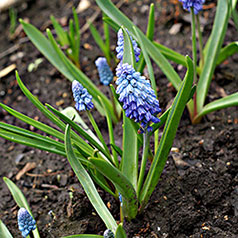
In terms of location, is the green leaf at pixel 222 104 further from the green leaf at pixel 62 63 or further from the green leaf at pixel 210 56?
the green leaf at pixel 62 63

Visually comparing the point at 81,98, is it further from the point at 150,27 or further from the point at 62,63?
the point at 62,63

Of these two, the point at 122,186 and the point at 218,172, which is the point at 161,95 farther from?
the point at 122,186

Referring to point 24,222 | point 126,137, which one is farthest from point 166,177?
point 24,222

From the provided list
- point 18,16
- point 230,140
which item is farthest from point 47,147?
point 18,16

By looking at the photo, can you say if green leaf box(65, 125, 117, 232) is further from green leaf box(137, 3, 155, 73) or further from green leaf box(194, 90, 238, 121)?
green leaf box(194, 90, 238, 121)

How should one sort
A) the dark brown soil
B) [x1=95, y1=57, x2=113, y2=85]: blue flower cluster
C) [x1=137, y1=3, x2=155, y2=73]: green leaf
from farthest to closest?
[x1=95, y1=57, x2=113, y2=85]: blue flower cluster < [x1=137, y1=3, x2=155, y2=73]: green leaf < the dark brown soil

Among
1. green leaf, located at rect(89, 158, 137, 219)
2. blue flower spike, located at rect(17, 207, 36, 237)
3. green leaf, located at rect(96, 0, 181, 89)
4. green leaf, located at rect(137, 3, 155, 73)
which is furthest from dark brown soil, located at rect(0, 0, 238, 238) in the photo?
green leaf, located at rect(137, 3, 155, 73)
